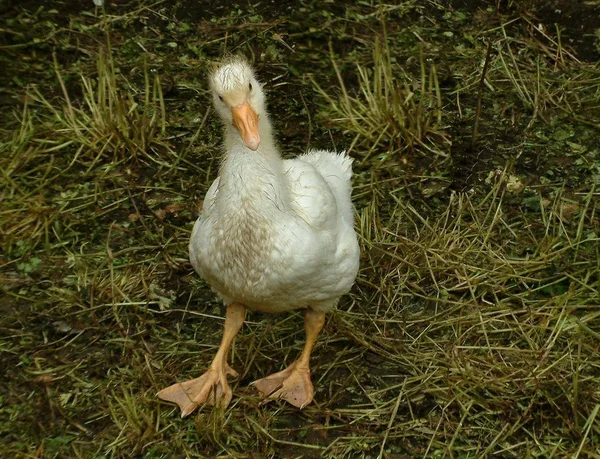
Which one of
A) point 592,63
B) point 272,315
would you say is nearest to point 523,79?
point 592,63

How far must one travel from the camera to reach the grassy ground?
3783mm

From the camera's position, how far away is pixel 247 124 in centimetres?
346

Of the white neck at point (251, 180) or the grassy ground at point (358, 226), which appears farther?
the grassy ground at point (358, 226)

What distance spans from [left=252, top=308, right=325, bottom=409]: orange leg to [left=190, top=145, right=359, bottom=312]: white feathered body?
5.7 inches

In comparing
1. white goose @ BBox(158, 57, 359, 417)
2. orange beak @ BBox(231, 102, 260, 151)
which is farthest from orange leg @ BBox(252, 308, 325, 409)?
orange beak @ BBox(231, 102, 260, 151)

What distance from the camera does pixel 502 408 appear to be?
376 cm

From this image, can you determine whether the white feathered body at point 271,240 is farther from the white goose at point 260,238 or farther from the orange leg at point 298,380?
the orange leg at point 298,380

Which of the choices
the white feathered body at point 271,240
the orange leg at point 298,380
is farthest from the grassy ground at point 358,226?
the white feathered body at point 271,240

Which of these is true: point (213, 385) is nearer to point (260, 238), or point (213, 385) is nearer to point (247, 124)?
point (260, 238)

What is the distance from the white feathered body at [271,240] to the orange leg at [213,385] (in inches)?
7.0

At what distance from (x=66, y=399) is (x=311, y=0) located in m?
3.23

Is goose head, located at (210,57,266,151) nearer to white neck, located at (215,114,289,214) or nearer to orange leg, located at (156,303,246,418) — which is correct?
white neck, located at (215,114,289,214)

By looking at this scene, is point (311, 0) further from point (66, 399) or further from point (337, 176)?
point (66, 399)

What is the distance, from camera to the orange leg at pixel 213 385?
12.6 feet
